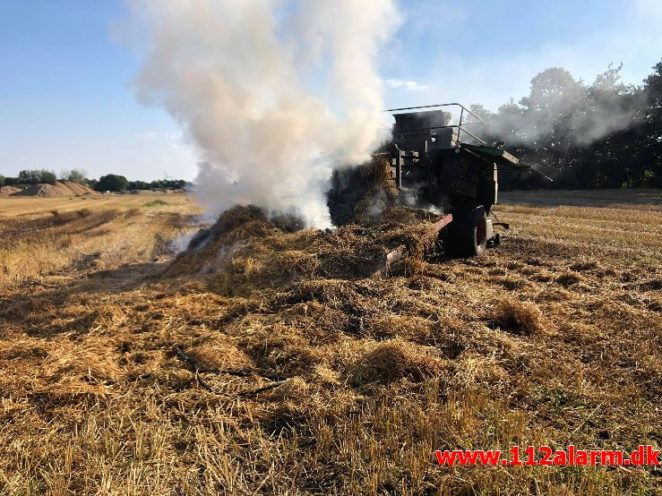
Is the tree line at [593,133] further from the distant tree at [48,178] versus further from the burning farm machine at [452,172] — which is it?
the distant tree at [48,178]

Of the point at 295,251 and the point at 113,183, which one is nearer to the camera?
the point at 295,251

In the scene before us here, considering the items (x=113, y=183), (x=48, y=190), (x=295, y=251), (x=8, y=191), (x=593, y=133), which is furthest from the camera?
(x=113, y=183)

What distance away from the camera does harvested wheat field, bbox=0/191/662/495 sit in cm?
277

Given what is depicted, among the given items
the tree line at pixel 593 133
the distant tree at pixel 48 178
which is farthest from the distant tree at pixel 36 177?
the tree line at pixel 593 133

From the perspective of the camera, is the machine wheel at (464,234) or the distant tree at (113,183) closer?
the machine wheel at (464,234)

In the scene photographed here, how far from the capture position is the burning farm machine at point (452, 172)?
9.10 meters

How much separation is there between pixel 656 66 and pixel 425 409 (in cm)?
4205

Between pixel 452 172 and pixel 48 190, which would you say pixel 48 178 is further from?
pixel 452 172

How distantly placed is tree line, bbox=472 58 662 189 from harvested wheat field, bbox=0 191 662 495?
84.5ft

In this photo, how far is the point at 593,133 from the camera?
35344mm

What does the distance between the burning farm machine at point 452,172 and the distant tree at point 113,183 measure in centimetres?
5484

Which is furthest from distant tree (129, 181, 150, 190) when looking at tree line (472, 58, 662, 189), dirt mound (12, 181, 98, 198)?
tree line (472, 58, 662, 189)

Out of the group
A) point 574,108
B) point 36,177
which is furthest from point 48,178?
point 574,108

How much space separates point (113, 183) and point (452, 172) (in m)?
57.2
